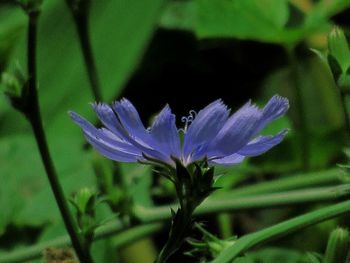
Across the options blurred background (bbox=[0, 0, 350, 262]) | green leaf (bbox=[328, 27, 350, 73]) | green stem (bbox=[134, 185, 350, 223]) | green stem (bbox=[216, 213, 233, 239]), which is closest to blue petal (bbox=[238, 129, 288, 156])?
green leaf (bbox=[328, 27, 350, 73])

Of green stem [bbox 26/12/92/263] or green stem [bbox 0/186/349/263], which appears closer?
green stem [bbox 26/12/92/263]

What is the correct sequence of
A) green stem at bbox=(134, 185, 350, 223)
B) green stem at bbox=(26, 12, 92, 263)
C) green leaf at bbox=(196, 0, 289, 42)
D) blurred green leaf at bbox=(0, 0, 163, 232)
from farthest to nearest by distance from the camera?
blurred green leaf at bbox=(0, 0, 163, 232), green leaf at bbox=(196, 0, 289, 42), green stem at bbox=(134, 185, 350, 223), green stem at bbox=(26, 12, 92, 263)

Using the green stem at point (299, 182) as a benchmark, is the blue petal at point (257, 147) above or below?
above

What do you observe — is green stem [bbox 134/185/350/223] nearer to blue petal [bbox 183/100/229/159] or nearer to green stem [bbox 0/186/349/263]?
green stem [bbox 0/186/349/263]

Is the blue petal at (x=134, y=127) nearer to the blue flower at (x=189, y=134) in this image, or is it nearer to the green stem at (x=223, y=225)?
the blue flower at (x=189, y=134)

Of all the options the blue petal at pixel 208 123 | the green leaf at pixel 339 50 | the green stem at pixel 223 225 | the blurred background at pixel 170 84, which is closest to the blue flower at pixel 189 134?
the blue petal at pixel 208 123

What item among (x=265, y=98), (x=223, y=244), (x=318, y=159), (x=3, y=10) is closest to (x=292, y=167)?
(x=318, y=159)
